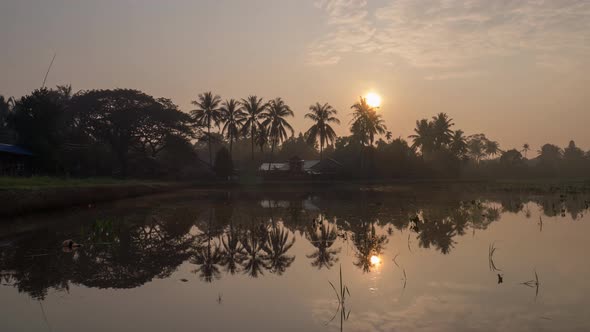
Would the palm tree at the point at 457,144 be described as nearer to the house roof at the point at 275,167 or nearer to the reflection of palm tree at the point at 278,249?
the house roof at the point at 275,167

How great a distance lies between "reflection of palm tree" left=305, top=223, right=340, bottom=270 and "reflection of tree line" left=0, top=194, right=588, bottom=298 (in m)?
0.03

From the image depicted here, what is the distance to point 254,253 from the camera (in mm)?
11266

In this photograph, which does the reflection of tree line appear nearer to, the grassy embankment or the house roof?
the grassy embankment

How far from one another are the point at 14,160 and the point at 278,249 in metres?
28.4

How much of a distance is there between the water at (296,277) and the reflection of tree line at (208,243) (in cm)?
6

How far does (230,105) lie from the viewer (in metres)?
64.4

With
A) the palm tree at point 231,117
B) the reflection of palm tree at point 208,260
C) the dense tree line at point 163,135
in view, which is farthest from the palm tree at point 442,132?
the reflection of palm tree at point 208,260

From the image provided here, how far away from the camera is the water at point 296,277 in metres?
6.26

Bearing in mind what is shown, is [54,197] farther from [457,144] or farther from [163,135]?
[457,144]

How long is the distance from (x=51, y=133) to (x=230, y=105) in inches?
1267

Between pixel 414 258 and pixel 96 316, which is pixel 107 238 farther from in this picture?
pixel 414 258

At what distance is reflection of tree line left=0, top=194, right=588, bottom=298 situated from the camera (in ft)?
29.8

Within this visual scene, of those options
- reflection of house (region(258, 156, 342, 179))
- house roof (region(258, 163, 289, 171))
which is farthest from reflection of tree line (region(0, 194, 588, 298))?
house roof (region(258, 163, 289, 171))

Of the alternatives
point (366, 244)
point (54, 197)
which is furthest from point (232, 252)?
point (54, 197)
